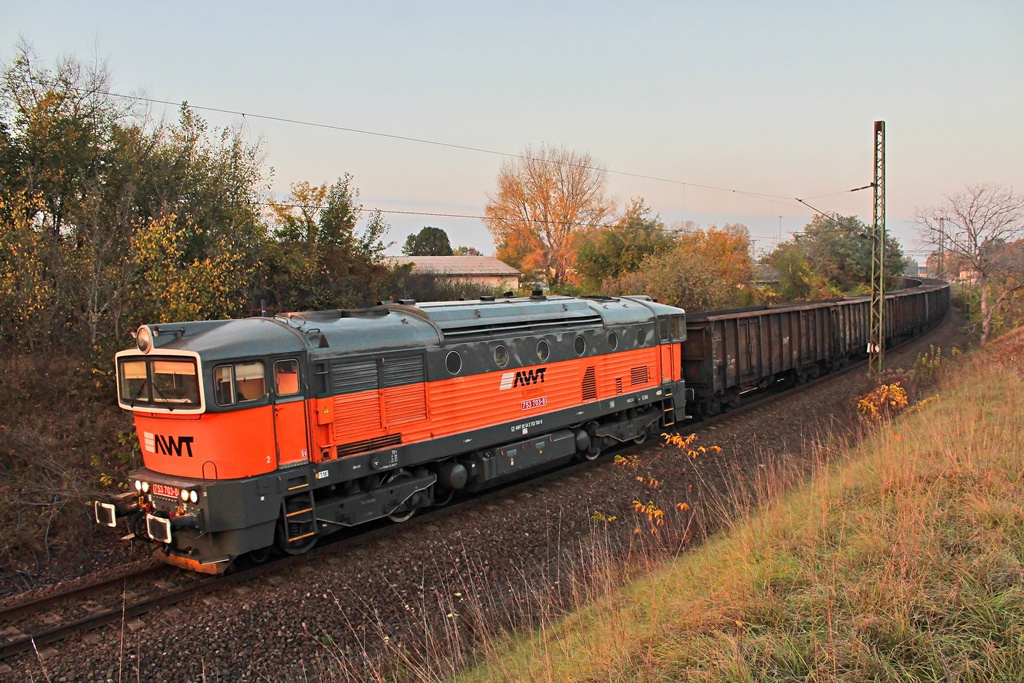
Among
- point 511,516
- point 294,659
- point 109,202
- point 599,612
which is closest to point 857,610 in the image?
point 599,612

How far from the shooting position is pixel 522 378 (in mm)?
12570

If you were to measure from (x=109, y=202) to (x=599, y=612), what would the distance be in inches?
619

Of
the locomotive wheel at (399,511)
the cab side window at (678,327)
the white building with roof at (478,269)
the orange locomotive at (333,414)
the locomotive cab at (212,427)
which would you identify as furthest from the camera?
the white building with roof at (478,269)

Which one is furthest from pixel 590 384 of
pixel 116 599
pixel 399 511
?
pixel 116 599

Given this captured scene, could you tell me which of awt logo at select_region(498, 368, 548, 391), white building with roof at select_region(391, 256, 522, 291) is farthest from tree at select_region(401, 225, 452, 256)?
awt logo at select_region(498, 368, 548, 391)

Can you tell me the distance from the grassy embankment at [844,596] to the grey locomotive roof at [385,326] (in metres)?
4.73

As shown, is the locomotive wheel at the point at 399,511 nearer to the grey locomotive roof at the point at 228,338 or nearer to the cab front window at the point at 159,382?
the grey locomotive roof at the point at 228,338

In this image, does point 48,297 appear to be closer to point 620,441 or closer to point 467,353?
point 467,353

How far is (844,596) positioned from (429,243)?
251 feet

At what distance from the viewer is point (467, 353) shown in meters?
11.5

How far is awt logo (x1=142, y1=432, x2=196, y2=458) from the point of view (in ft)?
28.3

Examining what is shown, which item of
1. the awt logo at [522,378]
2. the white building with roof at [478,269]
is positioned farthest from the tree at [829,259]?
the awt logo at [522,378]

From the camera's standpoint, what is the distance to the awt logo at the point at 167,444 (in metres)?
8.62

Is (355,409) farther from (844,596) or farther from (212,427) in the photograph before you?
(844,596)
